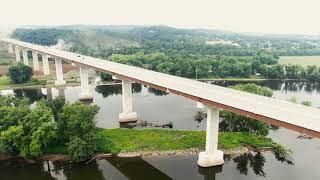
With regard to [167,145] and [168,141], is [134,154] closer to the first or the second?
[167,145]

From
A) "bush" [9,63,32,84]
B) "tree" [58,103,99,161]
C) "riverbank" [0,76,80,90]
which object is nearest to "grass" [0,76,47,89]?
"riverbank" [0,76,80,90]

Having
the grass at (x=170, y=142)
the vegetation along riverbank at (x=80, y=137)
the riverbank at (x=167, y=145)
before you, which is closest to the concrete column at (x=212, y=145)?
the riverbank at (x=167, y=145)

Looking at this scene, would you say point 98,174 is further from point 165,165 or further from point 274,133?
point 274,133

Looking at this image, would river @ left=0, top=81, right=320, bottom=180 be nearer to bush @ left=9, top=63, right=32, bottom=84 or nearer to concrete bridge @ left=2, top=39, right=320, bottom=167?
concrete bridge @ left=2, top=39, right=320, bottom=167

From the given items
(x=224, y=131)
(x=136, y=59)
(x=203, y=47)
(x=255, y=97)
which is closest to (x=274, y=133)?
(x=224, y=131)

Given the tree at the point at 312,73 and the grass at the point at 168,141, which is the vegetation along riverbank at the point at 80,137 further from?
the tree at the point at 312,73

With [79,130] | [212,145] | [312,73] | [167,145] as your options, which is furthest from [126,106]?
[312,73]

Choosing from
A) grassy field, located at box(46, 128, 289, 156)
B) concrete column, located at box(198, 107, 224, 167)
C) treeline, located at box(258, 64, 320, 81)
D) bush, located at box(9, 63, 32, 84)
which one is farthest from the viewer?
treeline, located at box(258, 64, 320, 81)
